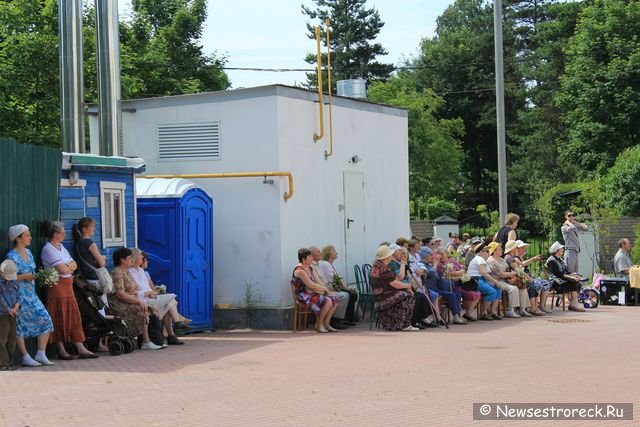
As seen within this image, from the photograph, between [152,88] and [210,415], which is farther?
[152,88]

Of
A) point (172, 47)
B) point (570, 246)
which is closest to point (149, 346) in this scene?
point (570, 246)

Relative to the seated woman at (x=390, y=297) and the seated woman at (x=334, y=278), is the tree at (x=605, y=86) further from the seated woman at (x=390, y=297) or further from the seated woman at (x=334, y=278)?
the seated woman at (x=390, y=297)

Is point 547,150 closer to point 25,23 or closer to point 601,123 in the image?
point 601,123

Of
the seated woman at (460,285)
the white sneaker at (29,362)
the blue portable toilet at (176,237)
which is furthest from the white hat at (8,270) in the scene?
the seated woman at (460,285)

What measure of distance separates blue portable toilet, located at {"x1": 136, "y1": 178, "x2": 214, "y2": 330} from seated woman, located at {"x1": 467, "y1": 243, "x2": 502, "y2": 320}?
486 centimetres

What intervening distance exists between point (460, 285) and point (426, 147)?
3328 centimetres

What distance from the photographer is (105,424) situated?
8305mm

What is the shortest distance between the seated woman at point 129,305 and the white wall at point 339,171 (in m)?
3.69

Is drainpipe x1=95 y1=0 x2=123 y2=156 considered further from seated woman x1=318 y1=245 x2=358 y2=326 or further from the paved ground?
the paved ground

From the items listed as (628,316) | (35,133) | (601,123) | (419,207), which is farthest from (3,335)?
(419,207)

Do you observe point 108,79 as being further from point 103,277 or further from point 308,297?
point 103,277

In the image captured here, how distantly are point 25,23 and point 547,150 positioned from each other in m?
33.1

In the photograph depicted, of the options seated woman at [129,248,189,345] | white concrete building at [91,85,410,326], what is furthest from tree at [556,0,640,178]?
seated woman at [129,248,189,345]

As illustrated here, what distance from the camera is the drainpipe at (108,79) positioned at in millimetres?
17594
